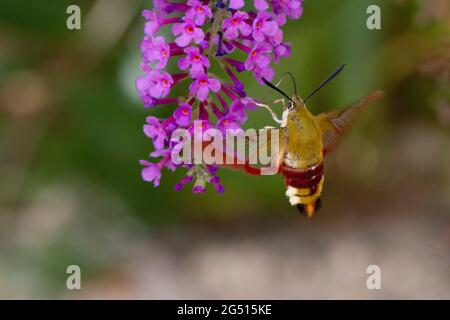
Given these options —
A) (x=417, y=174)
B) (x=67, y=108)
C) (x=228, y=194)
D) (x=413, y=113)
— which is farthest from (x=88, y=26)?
(x=417, y=174)

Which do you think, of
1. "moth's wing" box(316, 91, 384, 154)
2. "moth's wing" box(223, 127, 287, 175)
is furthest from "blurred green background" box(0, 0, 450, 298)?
"moth's wing" box(223, 127, 287, 175)

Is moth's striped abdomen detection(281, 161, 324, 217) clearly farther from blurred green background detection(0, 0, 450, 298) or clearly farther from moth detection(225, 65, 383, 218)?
blurred green background detection(0, 0, 450, 298)

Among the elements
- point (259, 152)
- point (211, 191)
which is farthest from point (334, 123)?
point (211, 191)

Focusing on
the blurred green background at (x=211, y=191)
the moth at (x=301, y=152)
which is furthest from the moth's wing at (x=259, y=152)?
the blurred green background at (x=211, y=191)

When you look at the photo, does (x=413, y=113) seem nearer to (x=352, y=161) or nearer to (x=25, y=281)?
(x=352, y=161)

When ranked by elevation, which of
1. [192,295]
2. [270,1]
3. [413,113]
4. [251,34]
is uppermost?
[413,113]

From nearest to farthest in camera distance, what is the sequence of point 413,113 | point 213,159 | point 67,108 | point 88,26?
point 213,159
point 88,26
point 67,108
point 413,113
